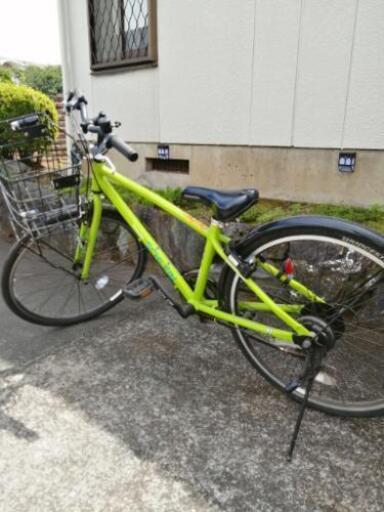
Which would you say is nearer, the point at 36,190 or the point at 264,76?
the point at 36,190

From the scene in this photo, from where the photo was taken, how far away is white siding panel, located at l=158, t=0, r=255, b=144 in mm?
3740

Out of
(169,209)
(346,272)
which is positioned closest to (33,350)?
(169,209)

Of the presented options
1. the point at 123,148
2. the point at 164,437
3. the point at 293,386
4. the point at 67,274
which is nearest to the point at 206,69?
the point at 123,148

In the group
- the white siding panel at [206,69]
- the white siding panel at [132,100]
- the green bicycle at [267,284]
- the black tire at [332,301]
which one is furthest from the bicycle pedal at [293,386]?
the white siding panel at [132,100]

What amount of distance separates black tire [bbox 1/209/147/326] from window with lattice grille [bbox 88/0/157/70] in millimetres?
2329

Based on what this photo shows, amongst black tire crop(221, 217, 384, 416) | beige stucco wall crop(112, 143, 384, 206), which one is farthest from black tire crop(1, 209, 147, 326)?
beige stucco wall crop(112, 143, 384, 206)

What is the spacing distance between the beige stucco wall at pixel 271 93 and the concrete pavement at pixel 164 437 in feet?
5.88

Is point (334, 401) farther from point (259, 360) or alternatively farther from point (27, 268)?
point (27, 268)

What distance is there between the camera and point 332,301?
2207 millimetres

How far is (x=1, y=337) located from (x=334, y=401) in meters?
2.26

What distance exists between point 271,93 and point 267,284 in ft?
6.70

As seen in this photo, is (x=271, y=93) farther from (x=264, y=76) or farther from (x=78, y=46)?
(x=78, y=46)

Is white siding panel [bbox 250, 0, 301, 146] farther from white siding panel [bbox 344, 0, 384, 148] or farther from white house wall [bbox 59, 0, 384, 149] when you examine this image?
white siding panel [bbox 344, 0, 384, 148]

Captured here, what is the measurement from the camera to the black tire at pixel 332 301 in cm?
190
